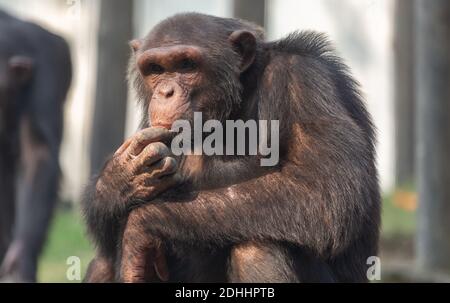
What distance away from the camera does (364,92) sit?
6879 millimetres

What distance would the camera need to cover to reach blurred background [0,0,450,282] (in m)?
8.87

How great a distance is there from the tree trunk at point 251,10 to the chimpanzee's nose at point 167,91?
4079mm

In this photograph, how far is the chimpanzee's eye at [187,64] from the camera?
5609 mm

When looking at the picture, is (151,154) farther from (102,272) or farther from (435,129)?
(435,129)

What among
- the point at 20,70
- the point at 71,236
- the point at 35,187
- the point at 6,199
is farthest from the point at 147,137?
the point at 71,236

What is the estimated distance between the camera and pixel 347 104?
5.70 meters

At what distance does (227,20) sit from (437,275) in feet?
12.7

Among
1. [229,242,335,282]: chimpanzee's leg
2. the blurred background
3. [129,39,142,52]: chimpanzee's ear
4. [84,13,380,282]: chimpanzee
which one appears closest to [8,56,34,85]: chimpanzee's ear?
the blurred background

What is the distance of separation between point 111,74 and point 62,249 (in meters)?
2.54

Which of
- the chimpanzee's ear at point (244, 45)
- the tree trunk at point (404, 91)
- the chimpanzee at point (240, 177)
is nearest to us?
the chimpanzee at point (240, 177)

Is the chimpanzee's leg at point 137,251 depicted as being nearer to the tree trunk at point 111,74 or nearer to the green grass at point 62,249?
the green grass at point 62,249

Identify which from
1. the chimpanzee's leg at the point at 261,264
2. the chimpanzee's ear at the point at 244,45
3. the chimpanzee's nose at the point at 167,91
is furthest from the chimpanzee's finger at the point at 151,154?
the chimpanzee's ear at the point at 244,45

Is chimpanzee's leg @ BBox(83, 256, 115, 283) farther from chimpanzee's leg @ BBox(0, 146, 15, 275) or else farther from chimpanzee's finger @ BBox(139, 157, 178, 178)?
chimpanzee's leg @ BBox(0, 146, 15, 275)
